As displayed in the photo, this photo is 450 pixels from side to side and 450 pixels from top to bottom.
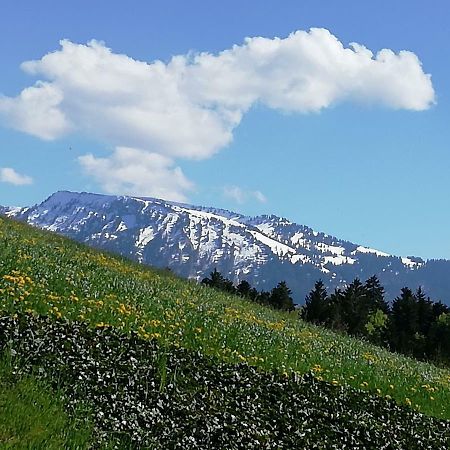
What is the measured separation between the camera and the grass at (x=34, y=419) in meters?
7.27

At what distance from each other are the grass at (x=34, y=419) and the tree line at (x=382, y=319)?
3623 cm

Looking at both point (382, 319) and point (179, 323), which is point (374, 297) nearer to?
point (382, 319)

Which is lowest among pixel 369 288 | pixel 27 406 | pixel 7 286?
pixel 27 406

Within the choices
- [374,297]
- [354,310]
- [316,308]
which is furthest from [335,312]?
[374,297]

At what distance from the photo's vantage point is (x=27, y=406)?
315 inches

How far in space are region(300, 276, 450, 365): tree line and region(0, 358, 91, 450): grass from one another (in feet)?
118

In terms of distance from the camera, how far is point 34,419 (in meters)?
7.77

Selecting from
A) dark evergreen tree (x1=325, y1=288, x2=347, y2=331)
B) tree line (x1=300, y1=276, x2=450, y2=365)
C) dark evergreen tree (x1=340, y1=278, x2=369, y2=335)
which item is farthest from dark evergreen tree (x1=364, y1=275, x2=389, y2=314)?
dark evergreen tree (x1=325, y1=288, x2=347, y2=331)

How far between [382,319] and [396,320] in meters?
4.75

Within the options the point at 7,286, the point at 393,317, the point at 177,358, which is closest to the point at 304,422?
the point at 177,358

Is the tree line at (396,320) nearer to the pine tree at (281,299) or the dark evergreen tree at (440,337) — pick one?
the dark evergreen tree at (440,337)

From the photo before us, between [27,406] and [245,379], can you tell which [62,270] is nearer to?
[245,379]

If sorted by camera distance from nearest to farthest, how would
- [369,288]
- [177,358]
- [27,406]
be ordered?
[27,406]
[177,358]
[369,288]

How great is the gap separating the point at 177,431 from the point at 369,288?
57.4 metres
